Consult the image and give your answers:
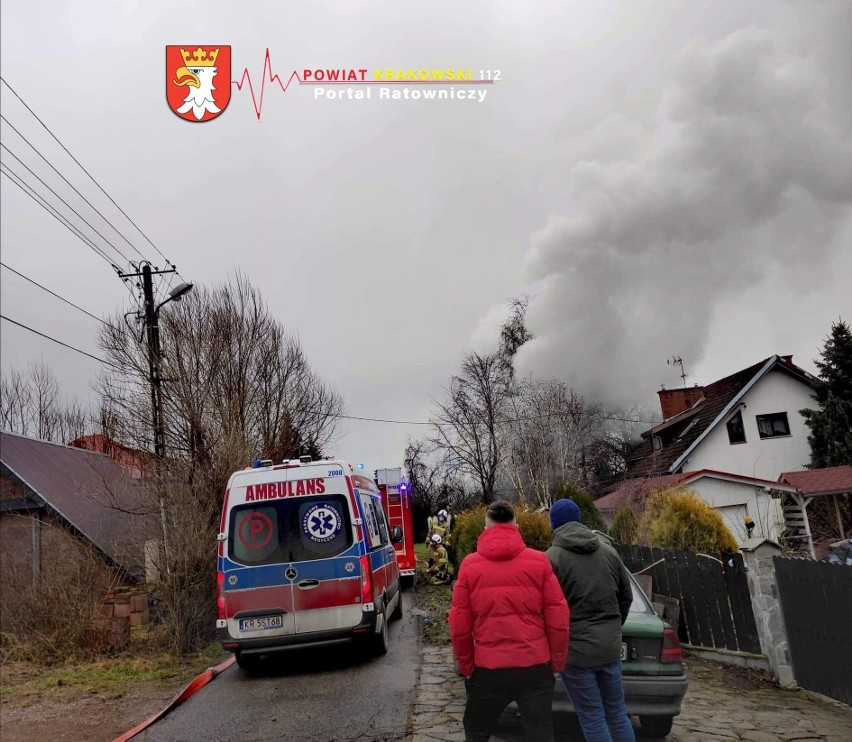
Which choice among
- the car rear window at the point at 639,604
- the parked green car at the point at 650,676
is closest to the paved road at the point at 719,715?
the parked green car at the point at 650,676

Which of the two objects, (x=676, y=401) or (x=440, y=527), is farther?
(x=676, y=401)

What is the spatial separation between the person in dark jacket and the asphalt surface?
2.06 metres

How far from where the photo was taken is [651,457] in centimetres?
2697

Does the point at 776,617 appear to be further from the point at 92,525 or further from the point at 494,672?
the point at 92,525

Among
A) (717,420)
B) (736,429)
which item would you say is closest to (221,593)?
(717,420)

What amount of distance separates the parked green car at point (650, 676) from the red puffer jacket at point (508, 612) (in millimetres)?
1845

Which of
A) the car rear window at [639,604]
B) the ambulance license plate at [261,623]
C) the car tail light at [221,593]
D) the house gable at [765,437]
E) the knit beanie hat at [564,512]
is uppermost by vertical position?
the house gable at [765,437]

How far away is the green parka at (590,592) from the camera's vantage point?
4246 mm

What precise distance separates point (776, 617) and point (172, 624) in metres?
8.25

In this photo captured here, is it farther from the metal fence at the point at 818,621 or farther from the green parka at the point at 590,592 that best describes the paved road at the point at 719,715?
the green parka at the point at 590,592

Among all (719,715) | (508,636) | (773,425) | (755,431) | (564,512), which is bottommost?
(719,715)

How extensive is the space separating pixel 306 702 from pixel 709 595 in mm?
4852

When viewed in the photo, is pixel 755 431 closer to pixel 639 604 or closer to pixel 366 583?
pixel 366 583

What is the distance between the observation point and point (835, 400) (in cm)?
2320
